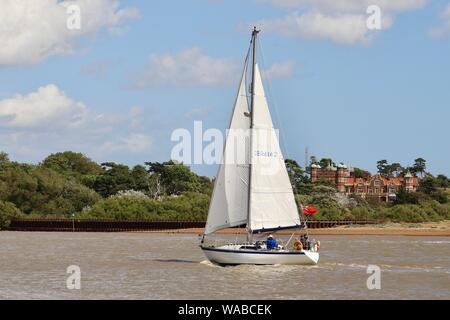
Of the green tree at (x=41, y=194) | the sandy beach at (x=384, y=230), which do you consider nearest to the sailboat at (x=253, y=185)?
the sandy beach at (x=384, y=230)

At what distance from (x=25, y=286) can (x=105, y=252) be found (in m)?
28.0

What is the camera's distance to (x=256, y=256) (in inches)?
1929

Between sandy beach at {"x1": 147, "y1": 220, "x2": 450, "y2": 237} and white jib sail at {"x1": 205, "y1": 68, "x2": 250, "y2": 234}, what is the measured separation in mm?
76368

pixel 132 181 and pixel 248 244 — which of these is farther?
pixel 132 181

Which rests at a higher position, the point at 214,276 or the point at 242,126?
the point at 242,126

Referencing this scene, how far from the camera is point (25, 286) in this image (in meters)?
44.8

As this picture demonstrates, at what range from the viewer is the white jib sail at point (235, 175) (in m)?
50.1

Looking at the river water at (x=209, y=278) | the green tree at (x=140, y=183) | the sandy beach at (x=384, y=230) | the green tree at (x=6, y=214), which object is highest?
the green tree at (x=140, y=183)

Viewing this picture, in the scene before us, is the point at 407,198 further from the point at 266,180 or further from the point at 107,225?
the point at 266,180

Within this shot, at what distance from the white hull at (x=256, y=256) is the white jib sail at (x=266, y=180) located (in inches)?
61.3

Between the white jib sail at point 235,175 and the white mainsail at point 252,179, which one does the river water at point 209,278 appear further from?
the white jib sail at point 235,175

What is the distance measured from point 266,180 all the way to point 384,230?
87822mm
